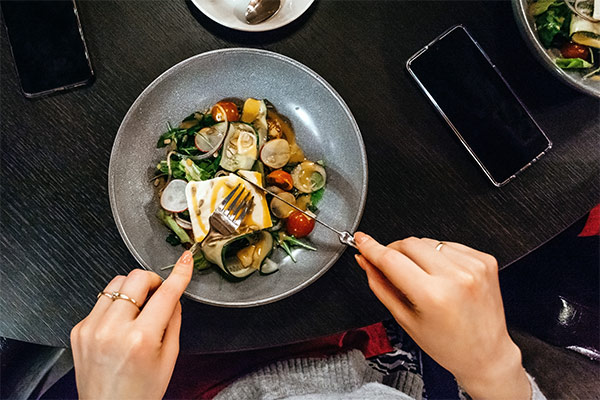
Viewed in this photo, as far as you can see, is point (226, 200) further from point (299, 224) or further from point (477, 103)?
point (477, 103)

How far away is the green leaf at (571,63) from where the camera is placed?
117 centimetres

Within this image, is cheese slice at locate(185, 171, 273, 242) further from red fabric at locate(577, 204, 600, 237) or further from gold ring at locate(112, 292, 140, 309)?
red fabric at locate(577, 204, 600, 237)

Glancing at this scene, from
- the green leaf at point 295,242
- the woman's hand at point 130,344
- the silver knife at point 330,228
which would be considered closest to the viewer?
the woman's hand at point 130,344

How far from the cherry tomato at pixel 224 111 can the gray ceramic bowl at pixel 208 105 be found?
0.10 ft

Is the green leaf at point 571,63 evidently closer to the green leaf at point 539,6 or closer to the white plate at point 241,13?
the green leaf at point 539,6

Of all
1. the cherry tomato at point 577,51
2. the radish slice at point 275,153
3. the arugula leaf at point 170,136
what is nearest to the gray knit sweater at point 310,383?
the radish slice at point 275,153

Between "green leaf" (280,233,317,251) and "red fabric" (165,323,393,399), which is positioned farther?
"red fabric" (165,323,393,399)

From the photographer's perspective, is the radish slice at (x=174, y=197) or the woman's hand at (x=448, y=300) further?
the radish slice at (x=174, y=197)

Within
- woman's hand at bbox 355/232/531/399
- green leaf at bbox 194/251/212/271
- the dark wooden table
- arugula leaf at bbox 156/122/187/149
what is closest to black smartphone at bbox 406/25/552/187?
the dark wooden table

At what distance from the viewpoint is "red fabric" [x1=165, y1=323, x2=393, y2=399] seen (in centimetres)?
164

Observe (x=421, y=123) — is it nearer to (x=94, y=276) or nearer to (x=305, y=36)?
(x=305, y=36)

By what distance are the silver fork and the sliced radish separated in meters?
0.13

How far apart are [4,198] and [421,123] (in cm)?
112

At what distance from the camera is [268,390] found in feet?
5.03
